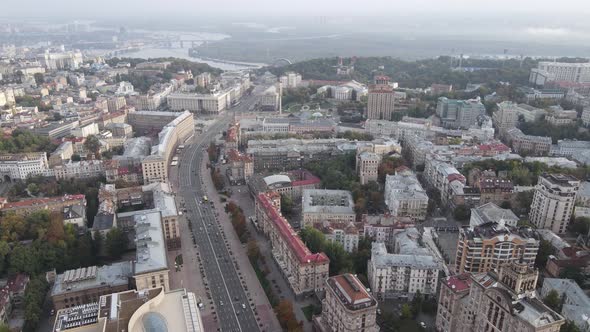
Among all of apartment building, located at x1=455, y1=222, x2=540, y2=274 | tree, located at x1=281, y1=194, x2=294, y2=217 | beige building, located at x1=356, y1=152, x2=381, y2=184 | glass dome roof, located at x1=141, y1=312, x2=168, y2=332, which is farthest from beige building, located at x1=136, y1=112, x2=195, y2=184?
apartment building, located at x1=455, y1=222, x2=540, y2=274

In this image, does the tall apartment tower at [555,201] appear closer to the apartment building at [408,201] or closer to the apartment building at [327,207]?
the apartment building at [408,201]

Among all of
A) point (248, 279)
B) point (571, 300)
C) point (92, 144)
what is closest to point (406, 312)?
point (571, 300)

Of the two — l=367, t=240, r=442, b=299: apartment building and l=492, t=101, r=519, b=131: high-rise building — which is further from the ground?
l=492, t=101, r=519, b=131: high-rise building

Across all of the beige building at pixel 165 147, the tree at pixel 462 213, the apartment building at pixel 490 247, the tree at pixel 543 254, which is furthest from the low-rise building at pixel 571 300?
the beige building at pixel 165 147

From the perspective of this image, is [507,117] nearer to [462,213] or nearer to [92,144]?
[462,213]

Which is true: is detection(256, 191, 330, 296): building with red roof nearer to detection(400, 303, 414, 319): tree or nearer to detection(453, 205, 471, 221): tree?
detection(400, 303, 414, 319): tree
